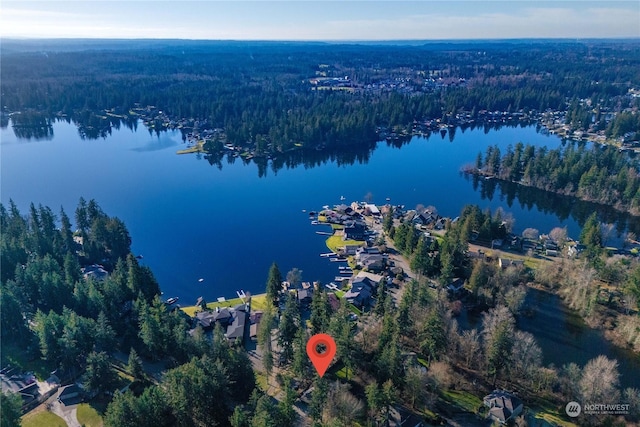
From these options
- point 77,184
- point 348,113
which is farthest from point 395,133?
point 77,184

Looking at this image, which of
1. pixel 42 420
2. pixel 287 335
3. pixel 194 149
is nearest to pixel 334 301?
pixel 287 335

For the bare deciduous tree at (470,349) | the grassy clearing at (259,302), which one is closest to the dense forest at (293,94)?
the grassy clearing at (259,302)

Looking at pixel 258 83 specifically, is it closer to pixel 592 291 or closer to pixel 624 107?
pixel 624 107

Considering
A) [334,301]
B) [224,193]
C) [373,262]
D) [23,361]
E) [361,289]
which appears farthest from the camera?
[224,193]

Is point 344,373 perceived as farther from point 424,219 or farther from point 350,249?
point 424,219

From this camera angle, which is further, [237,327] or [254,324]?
[254,324]
